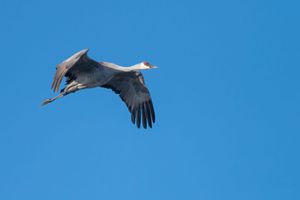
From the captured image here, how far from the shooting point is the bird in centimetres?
2189

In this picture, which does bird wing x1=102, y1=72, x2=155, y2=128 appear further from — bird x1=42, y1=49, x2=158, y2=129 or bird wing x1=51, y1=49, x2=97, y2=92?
bird wing x1=51, y1=49, x2=97, y2=92

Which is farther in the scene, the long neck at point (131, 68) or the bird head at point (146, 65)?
the bird head at point (146, 65)

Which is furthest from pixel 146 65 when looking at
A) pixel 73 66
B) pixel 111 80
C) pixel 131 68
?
pixel 73 66

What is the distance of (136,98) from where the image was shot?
24.8m

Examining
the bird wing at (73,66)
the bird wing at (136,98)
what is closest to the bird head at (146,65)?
the bird wing at (136,98)

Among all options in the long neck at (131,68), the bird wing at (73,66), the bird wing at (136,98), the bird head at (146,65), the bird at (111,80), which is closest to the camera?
the bird wing at (73,66)

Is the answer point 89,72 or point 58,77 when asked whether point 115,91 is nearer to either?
point 89,72

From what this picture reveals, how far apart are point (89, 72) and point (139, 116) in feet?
8.88

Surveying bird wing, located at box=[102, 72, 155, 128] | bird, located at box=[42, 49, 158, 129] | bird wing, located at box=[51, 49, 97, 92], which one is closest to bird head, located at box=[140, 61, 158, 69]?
bird, located at box=[42, 49, 158, 129]

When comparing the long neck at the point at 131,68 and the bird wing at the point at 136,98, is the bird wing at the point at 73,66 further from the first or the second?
the bird wing at the point at 136,98

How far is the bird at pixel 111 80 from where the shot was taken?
21891 millimetres

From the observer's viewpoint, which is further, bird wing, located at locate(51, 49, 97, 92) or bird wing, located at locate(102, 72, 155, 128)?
bird wing, located at locate(102, 72, 155, 128)

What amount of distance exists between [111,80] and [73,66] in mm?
2007

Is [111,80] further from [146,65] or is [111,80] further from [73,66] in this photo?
[73,66]
